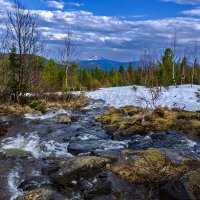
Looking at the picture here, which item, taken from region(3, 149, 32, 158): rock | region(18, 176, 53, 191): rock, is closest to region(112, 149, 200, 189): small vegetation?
region(18, 176, 53, 191): rock

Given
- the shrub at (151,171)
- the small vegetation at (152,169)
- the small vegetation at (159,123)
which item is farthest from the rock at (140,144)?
the shrub at (151,171)

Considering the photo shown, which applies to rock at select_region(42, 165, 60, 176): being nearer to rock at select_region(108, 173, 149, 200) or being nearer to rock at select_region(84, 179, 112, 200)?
rock at select_region(84, 179, 112, 200)

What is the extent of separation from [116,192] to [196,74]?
5978cm

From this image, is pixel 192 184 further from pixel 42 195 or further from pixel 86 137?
pixel 86 137

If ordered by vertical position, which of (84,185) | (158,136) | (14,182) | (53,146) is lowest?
(53,146)

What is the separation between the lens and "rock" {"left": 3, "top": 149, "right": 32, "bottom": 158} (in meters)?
12.6

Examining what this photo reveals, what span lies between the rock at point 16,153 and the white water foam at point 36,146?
0.22 metres

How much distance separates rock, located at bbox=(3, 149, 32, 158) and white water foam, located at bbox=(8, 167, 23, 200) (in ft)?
5.09

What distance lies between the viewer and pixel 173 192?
797 centimetres

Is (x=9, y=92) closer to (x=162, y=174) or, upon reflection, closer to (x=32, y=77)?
(x=32, y=77)

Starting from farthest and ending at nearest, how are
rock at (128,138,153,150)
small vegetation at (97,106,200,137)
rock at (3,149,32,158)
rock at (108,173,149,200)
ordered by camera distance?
small vegetation at (97,106,200,137) → rock at (128,138,153,150) → rock at (3,149,32,158) → rock at (108,173,149,200)

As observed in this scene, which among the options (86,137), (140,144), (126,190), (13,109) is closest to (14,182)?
(126,190)

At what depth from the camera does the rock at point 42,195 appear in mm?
8352

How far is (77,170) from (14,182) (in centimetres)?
182
